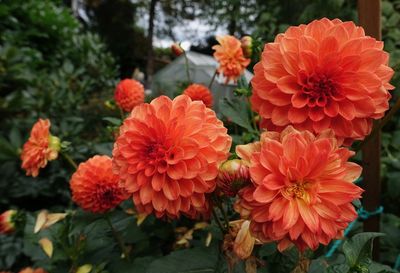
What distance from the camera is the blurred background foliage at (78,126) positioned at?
76cm

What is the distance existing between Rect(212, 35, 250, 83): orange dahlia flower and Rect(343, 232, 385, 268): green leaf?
500mm

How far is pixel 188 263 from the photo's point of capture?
580mm

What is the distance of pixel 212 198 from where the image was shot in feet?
1.55

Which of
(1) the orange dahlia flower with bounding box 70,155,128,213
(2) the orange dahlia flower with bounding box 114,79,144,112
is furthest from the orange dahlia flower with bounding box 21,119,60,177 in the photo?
(2) the orange dahlia flower with bounding box 114,79,144,112

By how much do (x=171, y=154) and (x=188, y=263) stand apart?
0.22 meters

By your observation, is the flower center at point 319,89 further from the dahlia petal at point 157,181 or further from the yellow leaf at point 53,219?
the yellow leaf at point 53,219

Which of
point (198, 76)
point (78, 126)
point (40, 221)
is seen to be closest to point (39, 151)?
point (40, 221)

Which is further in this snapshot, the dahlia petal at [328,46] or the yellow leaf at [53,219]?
the yellow leaf at [53,219]

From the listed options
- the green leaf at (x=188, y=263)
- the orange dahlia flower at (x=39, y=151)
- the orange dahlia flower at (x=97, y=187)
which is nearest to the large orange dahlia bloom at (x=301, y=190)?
the green leaf at (x=188, y=263)

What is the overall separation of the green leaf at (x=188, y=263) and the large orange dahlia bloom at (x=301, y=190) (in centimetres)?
21

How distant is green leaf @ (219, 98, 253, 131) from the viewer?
73 centimetres

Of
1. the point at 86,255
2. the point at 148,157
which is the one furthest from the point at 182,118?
the point at 86,255

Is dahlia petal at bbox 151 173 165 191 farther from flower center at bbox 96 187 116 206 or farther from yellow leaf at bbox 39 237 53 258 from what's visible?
yellow leaf at bbox 39 237 53 258

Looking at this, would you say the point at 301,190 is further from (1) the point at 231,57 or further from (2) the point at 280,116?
(1) the point at 231,57
